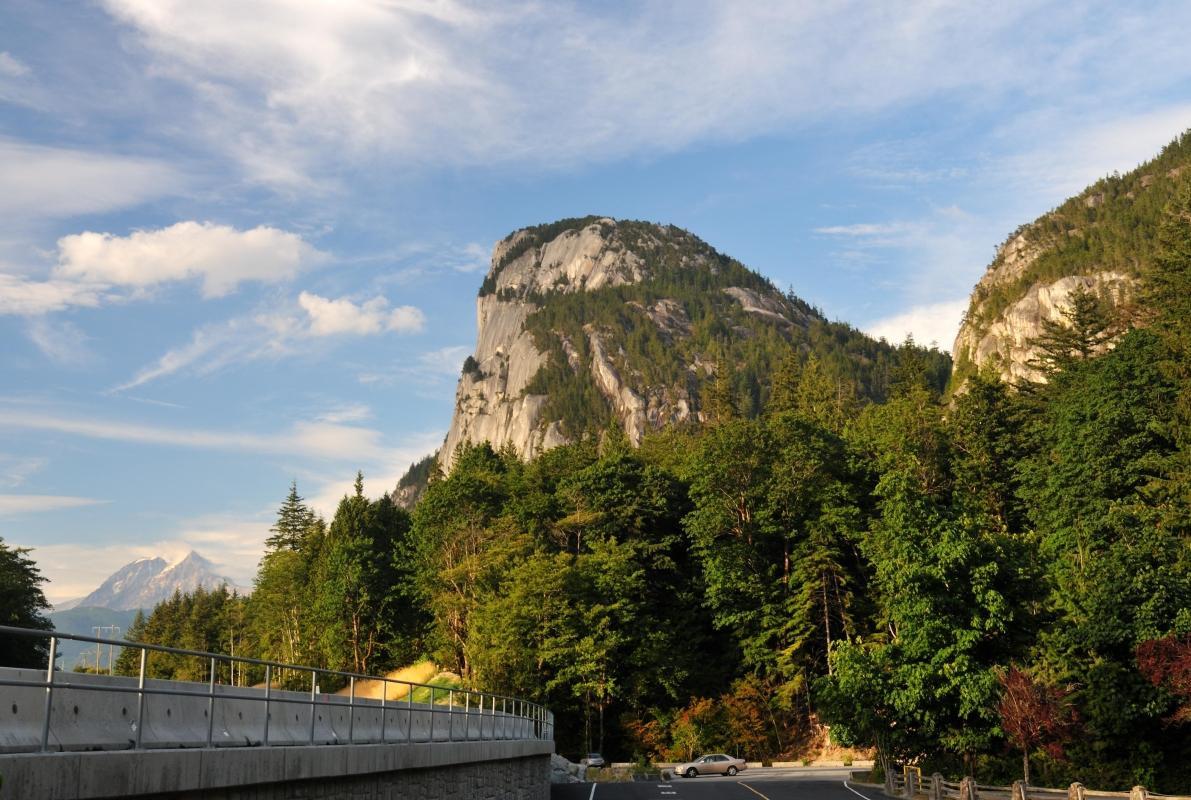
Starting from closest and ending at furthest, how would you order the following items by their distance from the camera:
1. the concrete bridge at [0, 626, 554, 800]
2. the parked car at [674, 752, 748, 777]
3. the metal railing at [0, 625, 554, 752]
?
1. the concrete bridge at [0, 626, 554, 800]
2. the metal railing at [0, 625, 554, 752]
3. the parked car at [674, 752, 748, 777]

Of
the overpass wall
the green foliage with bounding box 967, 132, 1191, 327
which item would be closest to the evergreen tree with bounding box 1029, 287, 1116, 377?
the green foliage with bounding box 967, 132, 1191, 327

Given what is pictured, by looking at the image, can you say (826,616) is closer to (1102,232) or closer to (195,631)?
(195,631)

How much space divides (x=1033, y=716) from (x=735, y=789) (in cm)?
1324

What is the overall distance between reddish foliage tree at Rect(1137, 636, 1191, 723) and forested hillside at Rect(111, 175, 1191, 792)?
0.39 ft

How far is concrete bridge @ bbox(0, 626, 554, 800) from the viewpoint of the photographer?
30.0ft

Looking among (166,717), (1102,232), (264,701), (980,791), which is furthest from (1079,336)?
(1102,232)

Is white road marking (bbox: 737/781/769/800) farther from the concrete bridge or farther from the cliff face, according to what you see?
the cliff face

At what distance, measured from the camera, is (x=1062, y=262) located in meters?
171

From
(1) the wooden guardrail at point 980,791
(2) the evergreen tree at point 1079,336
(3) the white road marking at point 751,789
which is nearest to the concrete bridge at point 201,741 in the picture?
(1) the wooden guardrail at point 980,791

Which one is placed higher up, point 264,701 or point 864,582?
point 864,582

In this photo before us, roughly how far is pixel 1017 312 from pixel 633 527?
110702 mm

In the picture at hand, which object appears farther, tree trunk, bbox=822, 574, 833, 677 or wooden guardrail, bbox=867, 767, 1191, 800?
tree trunk, bbox=822, 574, 833, 677

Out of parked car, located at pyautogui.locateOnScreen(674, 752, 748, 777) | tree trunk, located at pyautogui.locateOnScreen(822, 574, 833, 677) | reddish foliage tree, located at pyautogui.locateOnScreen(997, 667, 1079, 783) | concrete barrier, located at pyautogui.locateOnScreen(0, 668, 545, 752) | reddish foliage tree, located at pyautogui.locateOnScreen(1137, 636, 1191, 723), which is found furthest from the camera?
tree trunk, located at pyautogui.locateOnScreen(822, 574, 833, 677)

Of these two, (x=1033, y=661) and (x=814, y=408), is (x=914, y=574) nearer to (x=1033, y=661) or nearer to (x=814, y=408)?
(x=1033, y=661)
